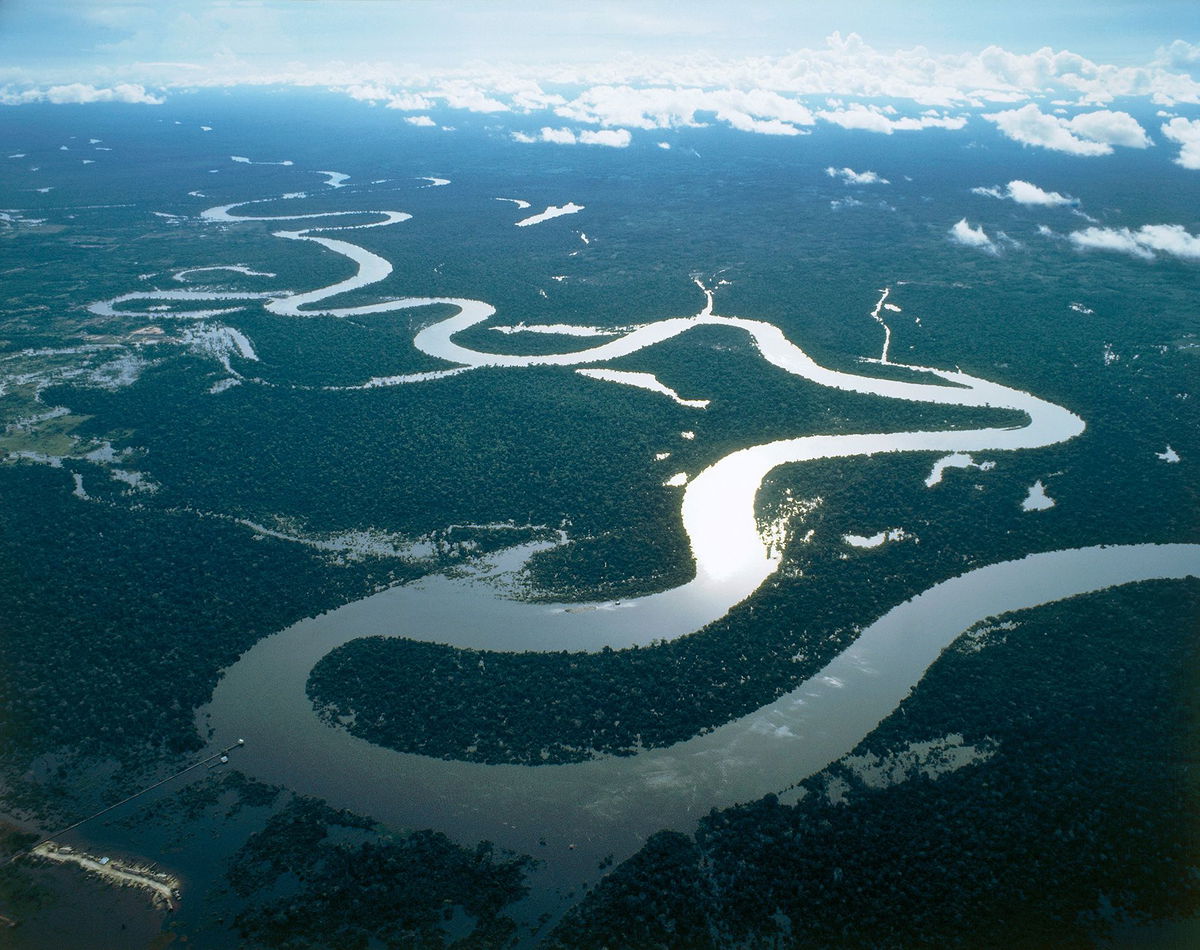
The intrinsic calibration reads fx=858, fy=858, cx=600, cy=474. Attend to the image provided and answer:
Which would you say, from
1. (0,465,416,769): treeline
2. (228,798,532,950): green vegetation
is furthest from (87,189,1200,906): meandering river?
(0,465,416,769): treeline

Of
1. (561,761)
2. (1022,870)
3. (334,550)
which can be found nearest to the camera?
(1022,870)

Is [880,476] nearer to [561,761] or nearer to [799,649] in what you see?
[799,649]

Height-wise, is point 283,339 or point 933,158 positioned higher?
point 933,158

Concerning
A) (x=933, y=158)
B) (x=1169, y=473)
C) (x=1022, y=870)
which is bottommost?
(x=1022, y=870)

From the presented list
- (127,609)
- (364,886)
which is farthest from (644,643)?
(127,609)

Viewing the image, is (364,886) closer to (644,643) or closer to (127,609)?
(644,643)

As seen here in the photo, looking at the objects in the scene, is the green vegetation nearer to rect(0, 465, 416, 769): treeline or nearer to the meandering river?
the meandering river

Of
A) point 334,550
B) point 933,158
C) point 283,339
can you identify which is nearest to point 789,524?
point 334,550

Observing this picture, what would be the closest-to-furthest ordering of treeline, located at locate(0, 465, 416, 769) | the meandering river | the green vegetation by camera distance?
the green vegetation, the meandering river, treeline, located at locate(0, 465, 416, 769)
